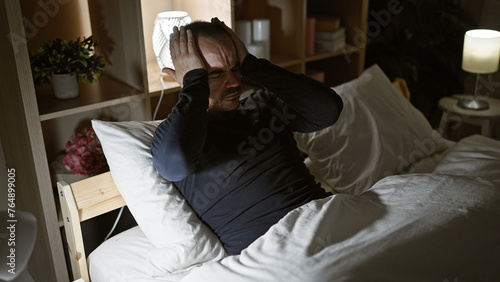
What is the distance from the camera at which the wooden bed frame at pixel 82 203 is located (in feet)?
4.74

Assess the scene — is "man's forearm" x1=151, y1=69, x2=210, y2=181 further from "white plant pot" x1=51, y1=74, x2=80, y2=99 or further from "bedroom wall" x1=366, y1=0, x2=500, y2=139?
"bedroom wall" x1=366, y1=0, x2=500, y2=139

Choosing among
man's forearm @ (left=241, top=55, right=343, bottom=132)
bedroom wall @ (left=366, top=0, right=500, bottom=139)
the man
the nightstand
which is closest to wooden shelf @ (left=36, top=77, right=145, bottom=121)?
the man

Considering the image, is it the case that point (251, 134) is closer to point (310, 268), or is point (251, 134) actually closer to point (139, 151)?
point (139, 151)

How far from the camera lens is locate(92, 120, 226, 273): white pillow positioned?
1.38 meters

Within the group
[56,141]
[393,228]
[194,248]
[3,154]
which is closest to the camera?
[393,228]

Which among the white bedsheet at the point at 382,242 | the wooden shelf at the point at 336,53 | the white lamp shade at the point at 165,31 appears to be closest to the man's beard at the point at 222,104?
the white bedsheet at the point at 382,242

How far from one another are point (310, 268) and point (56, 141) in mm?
1223

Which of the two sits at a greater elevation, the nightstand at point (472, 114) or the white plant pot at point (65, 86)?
the white plant pot at point (65, 86)

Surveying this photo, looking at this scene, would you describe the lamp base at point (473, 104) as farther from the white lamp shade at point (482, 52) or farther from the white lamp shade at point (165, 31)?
the white lamp shade at point (165, 31)

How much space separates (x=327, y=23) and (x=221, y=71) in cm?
127

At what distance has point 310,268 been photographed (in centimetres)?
111

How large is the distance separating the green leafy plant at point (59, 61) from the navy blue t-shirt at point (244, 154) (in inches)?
21.3

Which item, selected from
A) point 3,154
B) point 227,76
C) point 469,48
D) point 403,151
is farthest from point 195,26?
point 469,48

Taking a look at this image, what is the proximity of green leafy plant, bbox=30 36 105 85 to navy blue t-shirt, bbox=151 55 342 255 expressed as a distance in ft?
1.78
